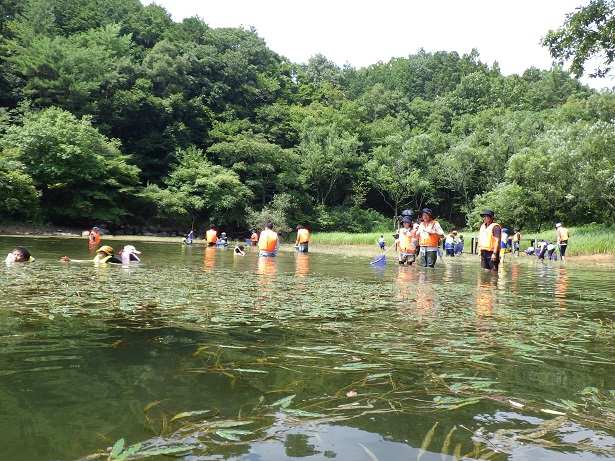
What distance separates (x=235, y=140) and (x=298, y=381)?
147 ft

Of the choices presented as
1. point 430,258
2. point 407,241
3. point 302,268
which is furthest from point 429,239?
point 302,268

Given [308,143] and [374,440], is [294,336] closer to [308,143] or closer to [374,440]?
[374,440]

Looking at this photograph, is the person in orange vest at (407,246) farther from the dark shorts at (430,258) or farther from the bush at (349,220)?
the bush at (349,220)

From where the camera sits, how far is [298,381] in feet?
8.39

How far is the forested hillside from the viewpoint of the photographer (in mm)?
34656

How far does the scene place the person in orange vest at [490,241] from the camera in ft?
37.7

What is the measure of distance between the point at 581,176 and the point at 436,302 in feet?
87.4

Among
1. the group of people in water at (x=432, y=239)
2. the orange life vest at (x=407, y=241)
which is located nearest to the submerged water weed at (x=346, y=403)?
the group of people in water at (x=432, y=239)

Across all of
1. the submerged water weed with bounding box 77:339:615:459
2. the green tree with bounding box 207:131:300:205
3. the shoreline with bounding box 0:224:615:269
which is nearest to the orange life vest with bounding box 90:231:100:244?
the shoreline with bounding box 0:224:615:269

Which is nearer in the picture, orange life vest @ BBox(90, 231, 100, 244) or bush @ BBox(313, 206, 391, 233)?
orange life vest @ BBox(90, 231, 100, 244)

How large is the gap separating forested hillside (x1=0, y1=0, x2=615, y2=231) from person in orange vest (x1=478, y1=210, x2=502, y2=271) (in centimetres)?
1824

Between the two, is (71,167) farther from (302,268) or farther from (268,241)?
(302,268)

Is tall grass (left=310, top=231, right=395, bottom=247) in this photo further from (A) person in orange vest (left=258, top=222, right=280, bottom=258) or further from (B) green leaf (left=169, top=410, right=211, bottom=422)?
(B) green leaf (left=169, top=410, right=211, bottom=422)

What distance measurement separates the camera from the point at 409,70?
9006cm
